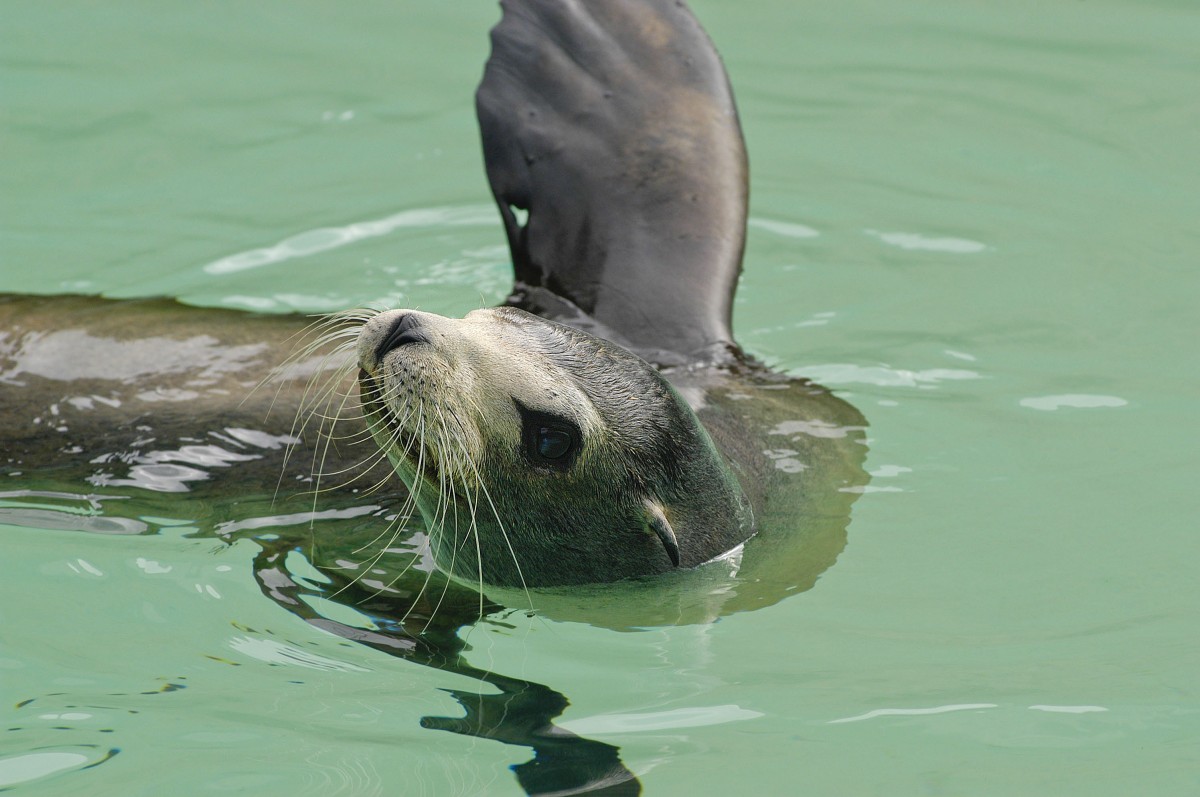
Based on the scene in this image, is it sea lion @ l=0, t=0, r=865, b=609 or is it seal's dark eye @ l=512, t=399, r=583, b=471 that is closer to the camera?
seal's dark eye @ l=512, t=399, r=583, b=471

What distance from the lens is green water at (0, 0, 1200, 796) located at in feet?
13.3

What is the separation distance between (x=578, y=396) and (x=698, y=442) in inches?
16.7

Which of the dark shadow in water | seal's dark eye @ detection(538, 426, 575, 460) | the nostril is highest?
the nostril

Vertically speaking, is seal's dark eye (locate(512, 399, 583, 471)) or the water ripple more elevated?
the water ripple

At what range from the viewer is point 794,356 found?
6262 millimetres

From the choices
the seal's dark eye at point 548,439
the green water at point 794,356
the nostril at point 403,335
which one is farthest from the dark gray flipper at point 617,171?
the nostril at point 403,335

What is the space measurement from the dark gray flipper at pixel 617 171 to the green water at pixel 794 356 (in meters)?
0.52

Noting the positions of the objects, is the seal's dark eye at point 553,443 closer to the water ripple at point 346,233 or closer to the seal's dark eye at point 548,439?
the seal's dark eye at point 548,439

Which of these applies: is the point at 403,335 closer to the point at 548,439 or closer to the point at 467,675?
the point at 548,439

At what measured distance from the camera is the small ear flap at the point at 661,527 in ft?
14.8

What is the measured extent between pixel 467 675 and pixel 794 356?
2.38 m

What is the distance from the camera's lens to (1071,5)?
9.91 m

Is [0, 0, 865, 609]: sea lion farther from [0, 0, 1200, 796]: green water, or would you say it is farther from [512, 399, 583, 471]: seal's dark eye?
[0, 0, 1200, 796]: green water

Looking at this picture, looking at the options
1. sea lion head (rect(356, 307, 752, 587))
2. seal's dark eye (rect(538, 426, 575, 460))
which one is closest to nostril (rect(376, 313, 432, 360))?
sea lion head (rect(356, 307, 752, 587))
